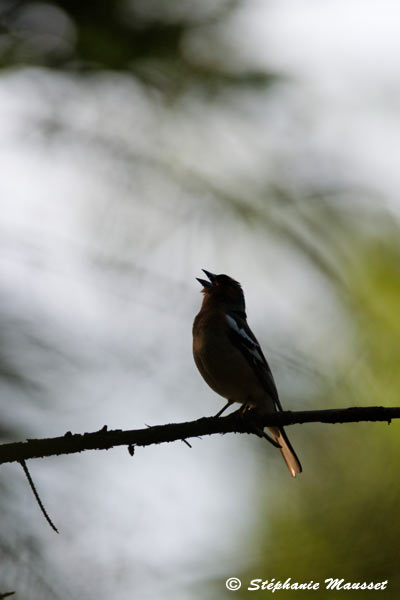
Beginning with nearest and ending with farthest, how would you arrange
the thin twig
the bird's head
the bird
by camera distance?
1. the thin twig
2. the bird
3. the bird's head

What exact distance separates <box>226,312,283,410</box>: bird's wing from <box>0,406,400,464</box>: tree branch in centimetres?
148

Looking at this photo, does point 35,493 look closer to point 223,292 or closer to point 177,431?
point 177,431

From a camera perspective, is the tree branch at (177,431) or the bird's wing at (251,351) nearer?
the tree branch at (177,431)

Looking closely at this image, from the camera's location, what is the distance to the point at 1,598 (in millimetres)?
1700

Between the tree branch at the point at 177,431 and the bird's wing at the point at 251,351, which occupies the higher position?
the bird's wing at the point at 251,351

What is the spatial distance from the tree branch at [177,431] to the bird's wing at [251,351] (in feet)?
4.85

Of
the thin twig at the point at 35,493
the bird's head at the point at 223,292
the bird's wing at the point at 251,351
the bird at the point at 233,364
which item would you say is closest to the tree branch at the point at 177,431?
the thin twig at the point at 35,493

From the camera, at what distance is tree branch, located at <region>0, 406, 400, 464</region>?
3221 millimetres

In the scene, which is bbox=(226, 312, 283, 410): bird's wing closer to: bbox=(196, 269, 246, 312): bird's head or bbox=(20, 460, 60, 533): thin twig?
bbox=(196, 269, 246, 312): bird's head

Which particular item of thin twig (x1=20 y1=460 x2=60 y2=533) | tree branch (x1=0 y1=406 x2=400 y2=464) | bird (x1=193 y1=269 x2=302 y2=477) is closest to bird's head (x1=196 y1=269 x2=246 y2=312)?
bird (x1=193 y1=269 x2=302 y2=477)

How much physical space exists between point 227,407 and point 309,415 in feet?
9.15

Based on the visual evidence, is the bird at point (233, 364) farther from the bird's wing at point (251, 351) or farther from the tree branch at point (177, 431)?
the tree branch at point (177, 431)

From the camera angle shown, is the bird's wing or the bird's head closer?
the bird's wing

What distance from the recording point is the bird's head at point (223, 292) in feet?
23.3
